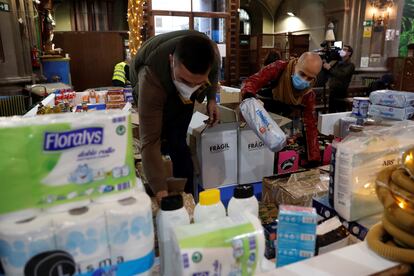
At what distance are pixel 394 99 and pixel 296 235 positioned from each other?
2.20m

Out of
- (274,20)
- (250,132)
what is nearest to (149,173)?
(250,132)

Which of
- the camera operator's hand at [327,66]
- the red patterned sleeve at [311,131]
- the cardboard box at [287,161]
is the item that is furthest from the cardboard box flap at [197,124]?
the camera operator's hand at [327,66]

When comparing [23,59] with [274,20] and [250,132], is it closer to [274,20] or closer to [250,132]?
Answer: [250,132]

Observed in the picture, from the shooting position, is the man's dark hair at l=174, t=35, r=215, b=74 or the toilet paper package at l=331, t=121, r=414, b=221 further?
the man's dark hair at l=174, t=35, r=215, b=74

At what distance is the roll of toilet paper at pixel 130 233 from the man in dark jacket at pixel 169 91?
1.43 ft

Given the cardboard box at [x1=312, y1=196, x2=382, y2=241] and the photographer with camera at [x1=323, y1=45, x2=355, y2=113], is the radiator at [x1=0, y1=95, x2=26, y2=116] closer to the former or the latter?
the cardboard box at [x1=312, y1=196, x2=382, y2=241]

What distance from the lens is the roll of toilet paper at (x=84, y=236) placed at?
607 millimetres

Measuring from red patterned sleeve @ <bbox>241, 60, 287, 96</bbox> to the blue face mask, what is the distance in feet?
0.43

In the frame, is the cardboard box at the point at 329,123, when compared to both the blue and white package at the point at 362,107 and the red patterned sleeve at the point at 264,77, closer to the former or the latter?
the blue and white package at the point at 362,107

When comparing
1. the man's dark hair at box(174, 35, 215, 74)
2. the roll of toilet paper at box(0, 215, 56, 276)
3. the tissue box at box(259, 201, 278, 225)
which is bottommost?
the tissue box at box(259, 201, 278, 225)

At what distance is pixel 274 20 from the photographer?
12.3 m

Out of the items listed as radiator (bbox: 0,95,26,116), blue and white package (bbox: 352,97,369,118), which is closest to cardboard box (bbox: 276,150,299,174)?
blue and white package (bbox: 352,97,369,118)

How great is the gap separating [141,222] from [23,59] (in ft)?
14.9

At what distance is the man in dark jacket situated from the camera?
133 centimetres
